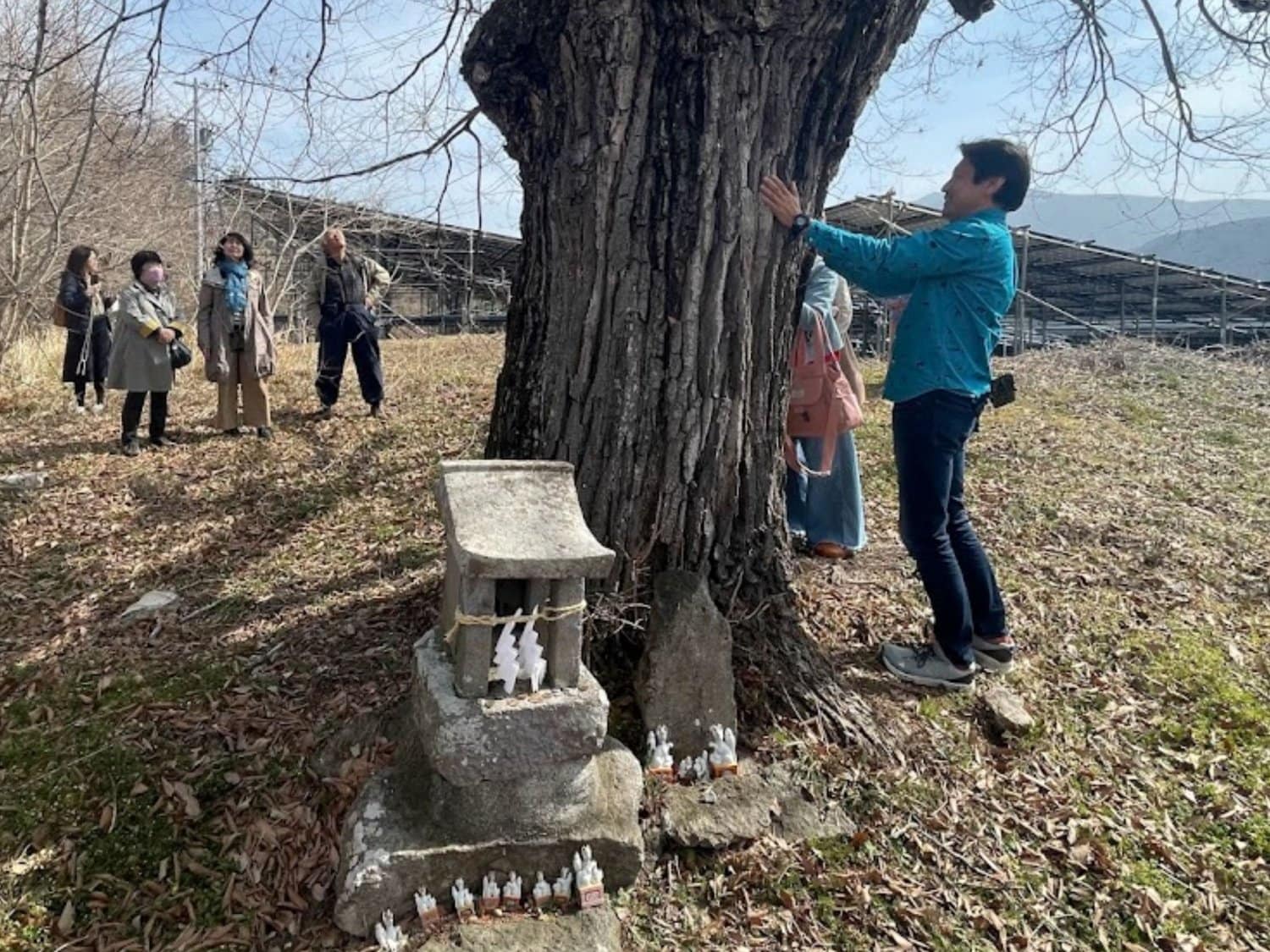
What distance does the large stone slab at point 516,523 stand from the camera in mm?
1888

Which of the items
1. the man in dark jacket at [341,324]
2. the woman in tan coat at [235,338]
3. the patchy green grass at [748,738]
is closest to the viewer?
the patchy green grass at [748,738]

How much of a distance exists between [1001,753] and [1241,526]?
331 centimetres

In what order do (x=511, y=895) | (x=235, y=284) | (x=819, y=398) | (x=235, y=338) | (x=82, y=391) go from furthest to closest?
(x=82, y=391)
(x=235, y=338)
(x=235, y=284)
(x=819, y=398)
(x=511, y=895)

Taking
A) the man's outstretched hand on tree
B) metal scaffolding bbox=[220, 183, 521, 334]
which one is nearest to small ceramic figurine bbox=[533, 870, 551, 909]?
the man's outstretched hand on tree

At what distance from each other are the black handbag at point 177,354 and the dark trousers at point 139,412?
0.81 ft

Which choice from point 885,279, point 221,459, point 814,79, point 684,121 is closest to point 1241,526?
point 885,279

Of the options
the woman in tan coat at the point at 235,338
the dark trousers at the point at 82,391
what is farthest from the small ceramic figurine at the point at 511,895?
the dark trousers at the point at 82,391

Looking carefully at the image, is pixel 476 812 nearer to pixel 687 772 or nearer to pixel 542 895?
pixel 542 895

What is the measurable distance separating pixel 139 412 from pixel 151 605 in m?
3.19

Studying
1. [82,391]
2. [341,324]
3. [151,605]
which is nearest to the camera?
[151,605]

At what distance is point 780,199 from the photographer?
2564 millimetres

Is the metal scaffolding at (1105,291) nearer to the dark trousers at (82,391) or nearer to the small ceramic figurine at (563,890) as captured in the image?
the dark trousers at (82,391)

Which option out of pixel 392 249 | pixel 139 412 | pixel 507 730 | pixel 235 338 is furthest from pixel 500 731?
pixel 392 249

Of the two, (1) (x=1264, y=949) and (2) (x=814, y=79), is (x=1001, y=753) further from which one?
(2) (x=814, y=79)
